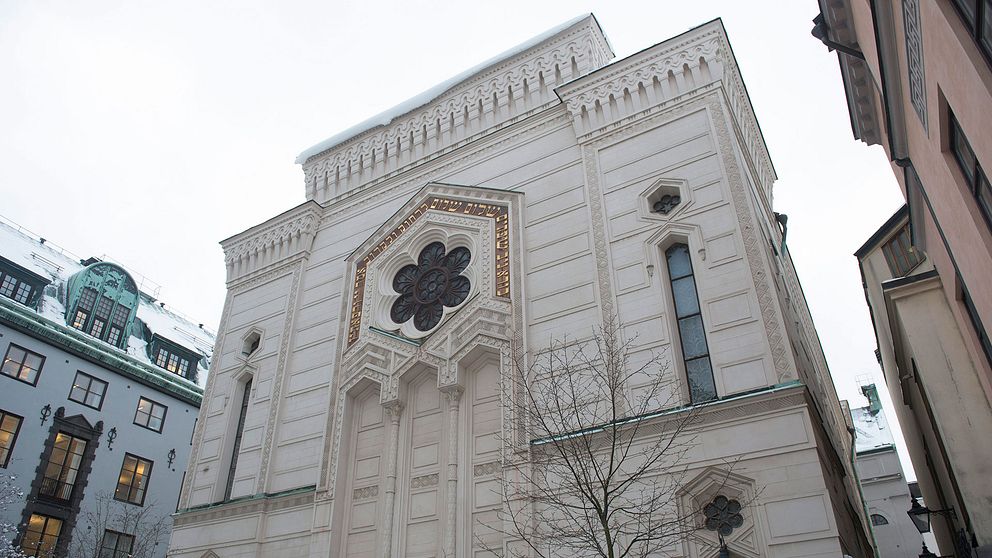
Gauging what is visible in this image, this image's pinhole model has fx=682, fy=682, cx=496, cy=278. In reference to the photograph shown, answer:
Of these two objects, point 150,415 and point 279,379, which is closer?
point 279,379

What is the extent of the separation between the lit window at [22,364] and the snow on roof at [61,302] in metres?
2.22

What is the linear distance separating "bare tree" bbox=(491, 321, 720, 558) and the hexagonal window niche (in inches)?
121

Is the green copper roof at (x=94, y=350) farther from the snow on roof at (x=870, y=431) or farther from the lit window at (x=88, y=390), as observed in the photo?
the snow on roof at (x=870, y=431)

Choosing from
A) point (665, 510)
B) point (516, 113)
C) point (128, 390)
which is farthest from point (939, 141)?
point (128, 390)

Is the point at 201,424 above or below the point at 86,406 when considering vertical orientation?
below

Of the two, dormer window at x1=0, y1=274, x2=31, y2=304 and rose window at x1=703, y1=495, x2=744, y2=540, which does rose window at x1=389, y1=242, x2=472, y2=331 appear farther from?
dormer window at x1=0, y1=274, x2=31, y2=304

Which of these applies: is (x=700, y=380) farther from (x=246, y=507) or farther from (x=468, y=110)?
(x=246, y=507)

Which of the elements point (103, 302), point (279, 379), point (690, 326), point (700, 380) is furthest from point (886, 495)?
point (103, 302)

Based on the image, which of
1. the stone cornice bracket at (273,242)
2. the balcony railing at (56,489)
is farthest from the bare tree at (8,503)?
the stone cornice bracket at (273,242)

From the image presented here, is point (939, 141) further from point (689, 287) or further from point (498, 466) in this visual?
point (498, 466)

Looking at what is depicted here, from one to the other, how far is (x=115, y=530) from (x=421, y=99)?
21437 mm

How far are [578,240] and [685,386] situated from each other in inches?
188

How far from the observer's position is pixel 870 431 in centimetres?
4056

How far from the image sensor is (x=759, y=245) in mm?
14172
